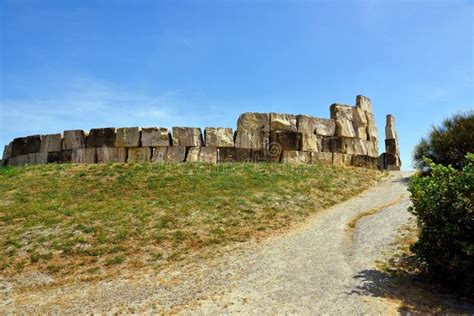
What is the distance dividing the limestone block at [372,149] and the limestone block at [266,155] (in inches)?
254

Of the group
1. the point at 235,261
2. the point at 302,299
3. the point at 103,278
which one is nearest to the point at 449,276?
the point at 302,299

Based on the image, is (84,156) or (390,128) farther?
(390,128)

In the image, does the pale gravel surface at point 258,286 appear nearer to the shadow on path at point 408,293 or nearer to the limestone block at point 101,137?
the shadow on path at point 408,293

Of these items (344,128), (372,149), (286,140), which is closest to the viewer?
(286,140)

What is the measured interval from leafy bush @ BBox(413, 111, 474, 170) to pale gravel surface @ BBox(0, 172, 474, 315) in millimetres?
10192

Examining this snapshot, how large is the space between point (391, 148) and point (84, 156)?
1981cm

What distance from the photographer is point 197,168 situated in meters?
20.1

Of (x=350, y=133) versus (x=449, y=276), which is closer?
(x=449, y=276)

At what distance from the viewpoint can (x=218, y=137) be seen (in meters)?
23.4

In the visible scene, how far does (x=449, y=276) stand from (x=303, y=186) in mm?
9554

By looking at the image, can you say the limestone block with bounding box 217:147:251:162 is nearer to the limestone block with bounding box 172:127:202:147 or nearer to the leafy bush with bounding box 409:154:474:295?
the limestone block with bounding box 172:127:202:147

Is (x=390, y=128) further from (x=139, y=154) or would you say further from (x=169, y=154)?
(x=139, y=154)

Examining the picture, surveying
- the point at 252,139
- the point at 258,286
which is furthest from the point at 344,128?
the point at 258,286

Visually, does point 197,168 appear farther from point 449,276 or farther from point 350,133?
point 449,276
